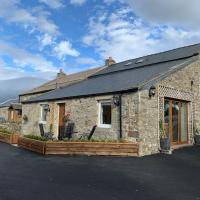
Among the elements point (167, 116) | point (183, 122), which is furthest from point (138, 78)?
point (183, 122)

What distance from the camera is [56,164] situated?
402 inches

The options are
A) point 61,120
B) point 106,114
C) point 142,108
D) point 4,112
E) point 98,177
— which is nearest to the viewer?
point 98,177

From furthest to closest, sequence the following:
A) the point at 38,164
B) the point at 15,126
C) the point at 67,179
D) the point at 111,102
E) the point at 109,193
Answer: the point at 15,126
the point at 111,102
the point at 38,164
the point at 67,179
the point at 109,193

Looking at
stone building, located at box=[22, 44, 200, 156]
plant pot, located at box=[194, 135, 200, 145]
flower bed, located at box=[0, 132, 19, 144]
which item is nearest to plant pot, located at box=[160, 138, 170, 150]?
stone building, located at box=[22, 44, 200, 156]

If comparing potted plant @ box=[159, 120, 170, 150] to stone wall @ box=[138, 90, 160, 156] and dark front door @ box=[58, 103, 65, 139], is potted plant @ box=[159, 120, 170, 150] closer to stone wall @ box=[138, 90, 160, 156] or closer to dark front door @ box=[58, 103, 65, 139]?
stone wall @ box=[138, 90, 160, 156]

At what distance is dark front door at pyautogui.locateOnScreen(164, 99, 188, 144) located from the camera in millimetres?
14902

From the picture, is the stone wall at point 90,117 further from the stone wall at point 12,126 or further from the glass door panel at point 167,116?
the stone wall at point 12,126

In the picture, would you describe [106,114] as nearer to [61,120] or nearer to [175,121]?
[175,121]

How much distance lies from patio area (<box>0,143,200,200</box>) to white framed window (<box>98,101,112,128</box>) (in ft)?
10.7

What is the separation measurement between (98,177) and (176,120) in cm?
836

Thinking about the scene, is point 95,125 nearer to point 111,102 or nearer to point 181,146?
point 111,102

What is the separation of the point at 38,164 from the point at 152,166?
13.0 ft

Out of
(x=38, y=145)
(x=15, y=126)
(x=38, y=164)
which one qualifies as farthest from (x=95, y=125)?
(x=15, y=126)

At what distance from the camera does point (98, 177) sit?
8398 millimetres
